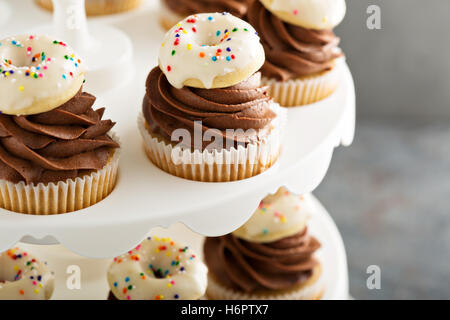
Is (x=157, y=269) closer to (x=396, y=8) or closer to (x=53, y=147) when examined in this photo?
(x=53, y=147)

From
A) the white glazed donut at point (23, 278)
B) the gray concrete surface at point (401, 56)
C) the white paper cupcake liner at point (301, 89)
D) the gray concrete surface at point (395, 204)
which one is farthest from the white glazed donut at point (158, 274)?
the gray concrete surface at point (401, 56)

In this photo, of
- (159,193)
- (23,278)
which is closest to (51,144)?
(159,193)

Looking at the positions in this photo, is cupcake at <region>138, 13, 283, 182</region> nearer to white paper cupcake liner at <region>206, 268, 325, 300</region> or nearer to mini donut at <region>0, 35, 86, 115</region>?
mini donut at <region>0, 35, 86, 115</region>

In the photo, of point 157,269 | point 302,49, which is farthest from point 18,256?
point 302,49

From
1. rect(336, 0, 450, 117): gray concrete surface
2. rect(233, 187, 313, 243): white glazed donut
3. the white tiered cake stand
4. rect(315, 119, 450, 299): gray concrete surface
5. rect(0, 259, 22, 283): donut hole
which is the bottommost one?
rect(315, 119, 450, 299): gray concrete surface

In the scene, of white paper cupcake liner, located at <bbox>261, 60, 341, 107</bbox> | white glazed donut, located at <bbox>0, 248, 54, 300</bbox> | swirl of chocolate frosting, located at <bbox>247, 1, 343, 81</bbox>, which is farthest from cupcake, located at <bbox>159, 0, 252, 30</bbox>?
white glazed donut, located at <bbox>0, 248, 54, 300</bbox>

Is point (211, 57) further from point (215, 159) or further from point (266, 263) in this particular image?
point (266, 263)

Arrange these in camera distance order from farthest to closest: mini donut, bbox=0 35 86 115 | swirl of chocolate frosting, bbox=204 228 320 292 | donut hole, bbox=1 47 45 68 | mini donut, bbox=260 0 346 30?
swirl of chocolate frosting, bbox=204 228 320 292 → mini donut, bbox=260 0 346 30 → donut hole, bbox=1 47 45 68 → mini donut, bbox=0 35 86 115
